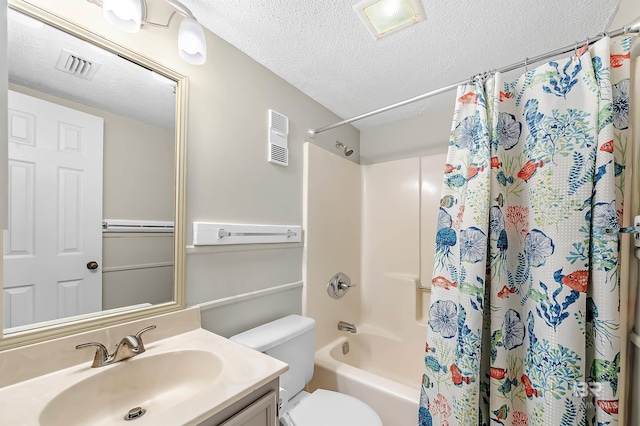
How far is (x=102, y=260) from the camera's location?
961mm

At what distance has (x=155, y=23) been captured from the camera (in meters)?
1.08

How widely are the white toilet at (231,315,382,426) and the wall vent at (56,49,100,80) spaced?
122 cm

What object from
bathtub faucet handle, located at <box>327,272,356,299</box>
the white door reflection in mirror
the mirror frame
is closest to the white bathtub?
bathtub faucet handle, located at <box>327,272,356,299</box>

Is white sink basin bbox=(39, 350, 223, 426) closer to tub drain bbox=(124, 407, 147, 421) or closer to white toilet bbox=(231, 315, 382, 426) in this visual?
tub drain bbox=(124, 407, 147, 421)

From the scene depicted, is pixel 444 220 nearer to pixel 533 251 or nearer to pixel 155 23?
pixel 533 251

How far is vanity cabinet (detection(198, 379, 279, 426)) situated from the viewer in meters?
0.71

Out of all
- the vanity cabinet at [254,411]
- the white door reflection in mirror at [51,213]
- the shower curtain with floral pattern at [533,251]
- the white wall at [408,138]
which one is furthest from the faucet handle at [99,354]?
the white wall at [408,138]

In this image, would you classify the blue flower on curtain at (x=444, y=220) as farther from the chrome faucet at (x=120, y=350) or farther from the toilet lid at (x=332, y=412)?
the chrome faucet at (x=120, y=350)

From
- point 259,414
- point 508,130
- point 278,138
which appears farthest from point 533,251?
point 278,138

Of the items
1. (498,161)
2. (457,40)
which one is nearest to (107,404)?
(498,161)

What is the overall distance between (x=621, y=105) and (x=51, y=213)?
6.37ft

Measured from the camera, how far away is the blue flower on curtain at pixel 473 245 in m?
1.02

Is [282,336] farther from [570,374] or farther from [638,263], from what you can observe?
[638,263]

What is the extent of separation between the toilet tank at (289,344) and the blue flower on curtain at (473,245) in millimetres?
906
